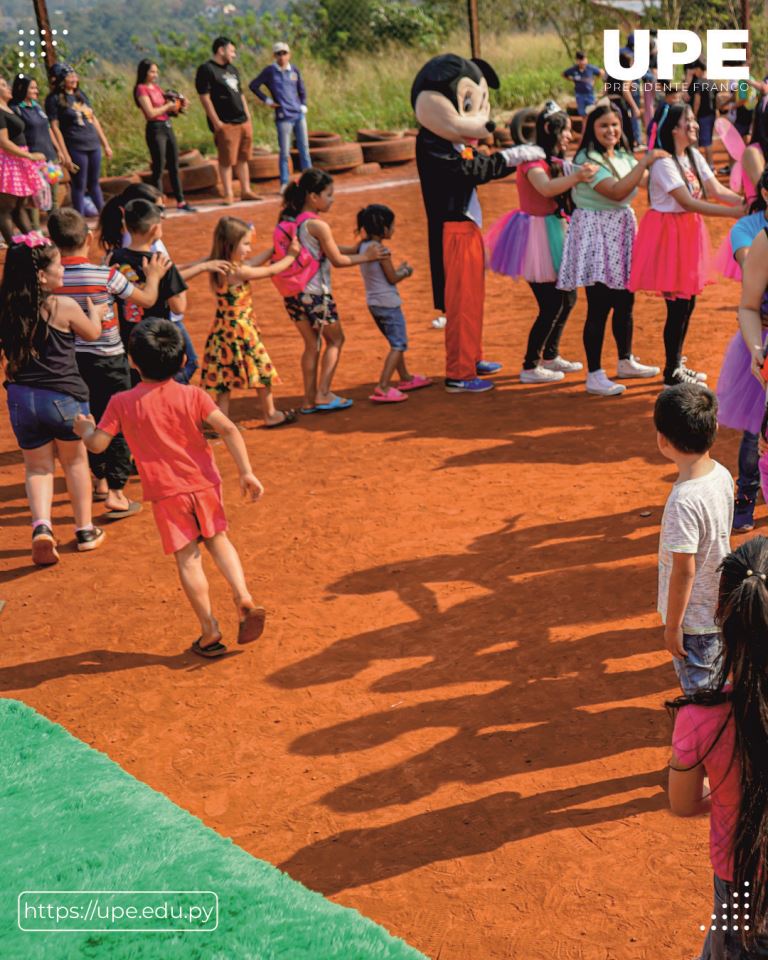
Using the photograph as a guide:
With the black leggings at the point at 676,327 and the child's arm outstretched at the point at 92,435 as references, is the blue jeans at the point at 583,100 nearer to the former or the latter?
the black leggings at the point at 676,327

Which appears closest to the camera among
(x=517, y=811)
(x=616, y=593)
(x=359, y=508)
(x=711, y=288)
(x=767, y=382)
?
(x=517, y=811)

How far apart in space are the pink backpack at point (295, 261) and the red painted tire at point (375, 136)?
11.0 metres

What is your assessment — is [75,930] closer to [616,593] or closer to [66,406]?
[616,593]

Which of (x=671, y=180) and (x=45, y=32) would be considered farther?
(x=45, y=32)

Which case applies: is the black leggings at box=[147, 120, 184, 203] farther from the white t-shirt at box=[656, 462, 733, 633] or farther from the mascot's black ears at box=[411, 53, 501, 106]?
the white t-shirt at box=[656, 462, 733, 633]

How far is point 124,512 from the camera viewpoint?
7.35m

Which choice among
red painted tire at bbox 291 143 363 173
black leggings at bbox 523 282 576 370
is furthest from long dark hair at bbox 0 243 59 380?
red painted tire at bbox 291 143 363 173

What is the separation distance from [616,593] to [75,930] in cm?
314

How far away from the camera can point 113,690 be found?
212 inches

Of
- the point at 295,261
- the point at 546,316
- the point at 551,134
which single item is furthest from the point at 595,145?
the point at 295,261

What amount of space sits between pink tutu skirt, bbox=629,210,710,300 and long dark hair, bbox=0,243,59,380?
3973 mm

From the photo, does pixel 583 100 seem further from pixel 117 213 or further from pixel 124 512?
pixel 124 512

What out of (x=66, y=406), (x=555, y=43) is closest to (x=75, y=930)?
(x=66, y=406)

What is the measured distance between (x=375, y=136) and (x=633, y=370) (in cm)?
1133
